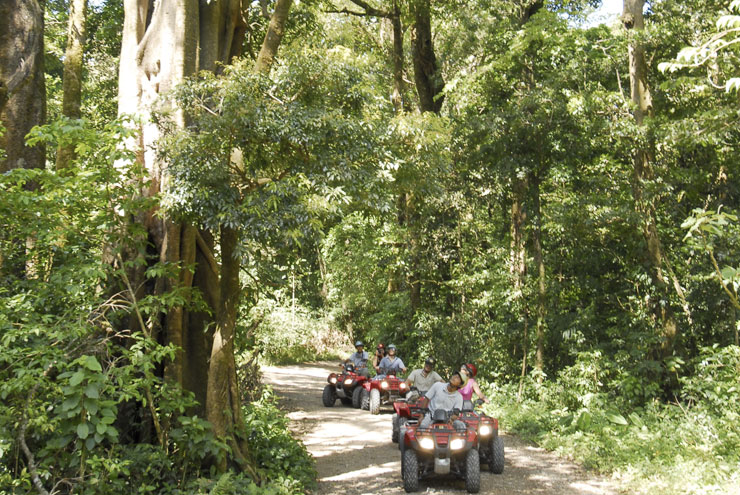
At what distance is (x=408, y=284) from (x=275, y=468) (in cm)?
1167

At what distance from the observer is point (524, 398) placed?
13531 millimetres

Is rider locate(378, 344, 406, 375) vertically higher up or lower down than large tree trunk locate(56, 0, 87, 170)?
lower down

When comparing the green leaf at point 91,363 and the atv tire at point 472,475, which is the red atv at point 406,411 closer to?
the atv tire at point 472,475

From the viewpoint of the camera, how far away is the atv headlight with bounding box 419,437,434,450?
24.5 ft

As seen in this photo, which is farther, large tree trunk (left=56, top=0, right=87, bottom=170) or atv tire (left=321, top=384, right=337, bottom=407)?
atv tire (left=321, top=384, right=337, bottom=407)

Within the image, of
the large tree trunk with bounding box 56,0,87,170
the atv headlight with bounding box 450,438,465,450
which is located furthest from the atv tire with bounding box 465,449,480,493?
the large tree trunk with bounding box 56,0,87,170

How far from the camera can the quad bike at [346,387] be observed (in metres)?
14.2

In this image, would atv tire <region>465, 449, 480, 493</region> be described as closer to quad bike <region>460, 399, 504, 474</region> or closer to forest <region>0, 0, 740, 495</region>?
quad bike <region>460, 399, 504, 474</region>

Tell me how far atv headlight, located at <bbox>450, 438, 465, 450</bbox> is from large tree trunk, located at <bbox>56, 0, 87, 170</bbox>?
729 centimetres

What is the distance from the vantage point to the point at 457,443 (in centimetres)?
750

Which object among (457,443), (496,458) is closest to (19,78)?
(457,443)

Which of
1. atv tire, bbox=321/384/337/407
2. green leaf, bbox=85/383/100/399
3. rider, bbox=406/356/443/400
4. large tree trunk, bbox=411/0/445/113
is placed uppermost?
large tree trunk, bbox=411/0/445/113

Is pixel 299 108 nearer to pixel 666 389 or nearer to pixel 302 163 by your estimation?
pixel 302 163

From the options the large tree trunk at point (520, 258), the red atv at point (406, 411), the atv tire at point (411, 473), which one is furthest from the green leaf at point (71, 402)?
the large tree trunk at point (520, 258)
